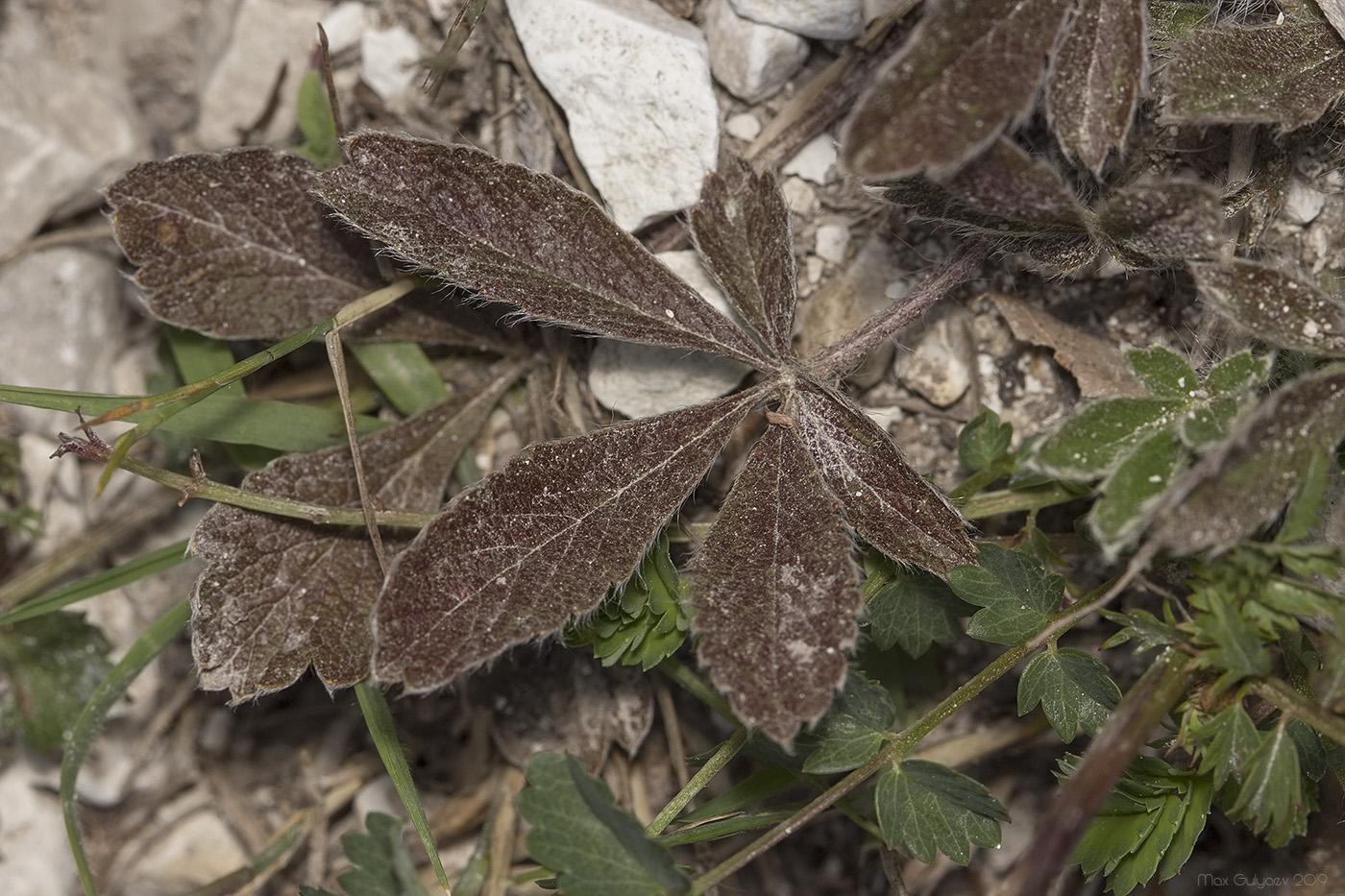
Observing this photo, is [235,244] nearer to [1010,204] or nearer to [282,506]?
[282,506]

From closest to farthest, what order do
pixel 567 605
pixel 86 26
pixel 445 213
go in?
pixel 567 605 → pixel 445 213 → pixel 86 26

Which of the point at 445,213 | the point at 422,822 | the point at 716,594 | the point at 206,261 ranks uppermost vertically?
the point at 445,213

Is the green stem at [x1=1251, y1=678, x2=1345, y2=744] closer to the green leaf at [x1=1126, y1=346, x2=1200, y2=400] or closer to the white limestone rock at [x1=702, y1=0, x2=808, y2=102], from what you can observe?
the green leaf at [x1=1126, y1=346, x2=1200, y2=400]

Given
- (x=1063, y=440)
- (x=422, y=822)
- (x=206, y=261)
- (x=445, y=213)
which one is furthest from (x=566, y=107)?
(x=422, y=822)

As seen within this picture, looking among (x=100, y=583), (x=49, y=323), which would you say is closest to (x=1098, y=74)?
(x=100, y=583)

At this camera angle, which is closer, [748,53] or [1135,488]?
[1135,488]

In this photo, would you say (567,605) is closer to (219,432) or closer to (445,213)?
(445,213)
